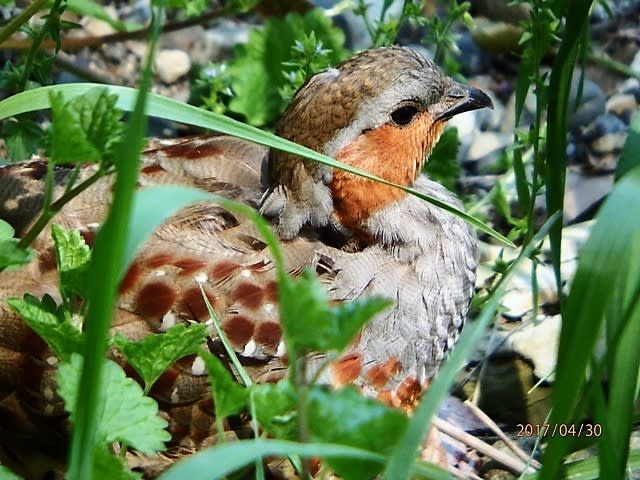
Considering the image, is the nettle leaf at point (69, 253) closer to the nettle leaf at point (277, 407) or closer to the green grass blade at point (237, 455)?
the nettle leaf at point (277, 407)

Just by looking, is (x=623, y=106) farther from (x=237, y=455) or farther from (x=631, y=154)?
(x=237, y=455)

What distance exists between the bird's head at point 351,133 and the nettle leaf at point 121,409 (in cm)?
103

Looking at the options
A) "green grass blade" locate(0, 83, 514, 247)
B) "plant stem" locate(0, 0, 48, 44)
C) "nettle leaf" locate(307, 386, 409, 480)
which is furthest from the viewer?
"plant stem" locate(0, 0, 48, 44)

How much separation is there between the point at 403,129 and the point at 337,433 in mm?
1514

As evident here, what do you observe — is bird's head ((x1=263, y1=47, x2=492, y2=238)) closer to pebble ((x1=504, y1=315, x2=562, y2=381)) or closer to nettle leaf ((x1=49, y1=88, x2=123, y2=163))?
pebble ((x1=504, y1=315, x2=562, y2=381))

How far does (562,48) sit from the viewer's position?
2777mm

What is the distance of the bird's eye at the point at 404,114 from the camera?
3.24 meters

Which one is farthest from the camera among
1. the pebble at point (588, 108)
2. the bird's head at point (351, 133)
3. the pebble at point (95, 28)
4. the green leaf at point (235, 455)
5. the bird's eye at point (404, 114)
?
the pebble at point (95, 28)

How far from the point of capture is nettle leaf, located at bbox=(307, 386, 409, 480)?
190 centimetres

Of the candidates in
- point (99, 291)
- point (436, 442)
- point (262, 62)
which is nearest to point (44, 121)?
point (262, 62)

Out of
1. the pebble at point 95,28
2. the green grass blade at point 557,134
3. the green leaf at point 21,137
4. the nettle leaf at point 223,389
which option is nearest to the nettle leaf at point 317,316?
the nettle leaf at point 223,389

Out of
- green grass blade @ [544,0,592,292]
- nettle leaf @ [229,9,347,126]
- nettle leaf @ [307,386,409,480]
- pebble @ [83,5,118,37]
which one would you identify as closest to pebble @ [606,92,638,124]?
nettle leaf @ [229,9,347,126]

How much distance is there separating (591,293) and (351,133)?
4.30 ft

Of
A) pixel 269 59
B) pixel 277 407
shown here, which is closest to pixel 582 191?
pixel 269 59
